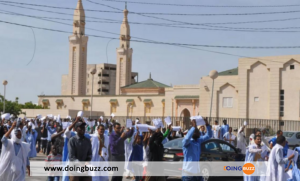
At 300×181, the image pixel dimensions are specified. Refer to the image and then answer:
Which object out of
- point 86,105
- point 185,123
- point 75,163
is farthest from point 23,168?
point 86,105

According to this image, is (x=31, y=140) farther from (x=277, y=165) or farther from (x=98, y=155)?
(x=277, y=165)

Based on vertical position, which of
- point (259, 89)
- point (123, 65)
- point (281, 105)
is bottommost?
point (281, 105)

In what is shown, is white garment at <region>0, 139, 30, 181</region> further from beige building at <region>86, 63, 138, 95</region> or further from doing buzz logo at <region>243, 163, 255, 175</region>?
beige building at <region>86, 63, 138, 95</region>

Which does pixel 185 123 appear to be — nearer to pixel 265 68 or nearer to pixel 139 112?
pixel 265 68

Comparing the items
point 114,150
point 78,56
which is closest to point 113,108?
point 78,56

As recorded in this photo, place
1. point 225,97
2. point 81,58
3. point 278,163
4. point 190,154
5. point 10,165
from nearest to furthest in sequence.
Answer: point 10,165 < point 278,163 < point 190,154 < point 225,97 < point 81,58

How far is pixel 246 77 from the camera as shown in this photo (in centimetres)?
4538

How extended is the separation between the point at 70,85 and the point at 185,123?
48.4 m

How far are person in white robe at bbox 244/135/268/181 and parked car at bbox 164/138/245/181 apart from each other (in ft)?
9.29

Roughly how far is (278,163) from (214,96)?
37421mm

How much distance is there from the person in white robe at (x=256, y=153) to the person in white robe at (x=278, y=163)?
4.71 ft

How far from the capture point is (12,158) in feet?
32.1

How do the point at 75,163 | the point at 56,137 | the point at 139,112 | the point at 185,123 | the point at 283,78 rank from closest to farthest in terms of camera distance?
1. the point at 75,163
2. the point at 56,137
3. the point at 185,123
4. the point at 283,78
5. the point at 139,112

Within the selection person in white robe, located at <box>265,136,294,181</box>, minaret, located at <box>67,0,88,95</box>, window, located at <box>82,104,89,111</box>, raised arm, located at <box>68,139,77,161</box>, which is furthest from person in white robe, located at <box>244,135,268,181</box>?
minaret, located at <box>67,0,88,95</box>
